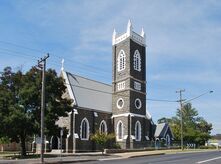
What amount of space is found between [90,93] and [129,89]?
20.5 feet

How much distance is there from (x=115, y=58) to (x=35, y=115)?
28.8 m

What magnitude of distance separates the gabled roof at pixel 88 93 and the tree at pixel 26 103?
49.2 feet

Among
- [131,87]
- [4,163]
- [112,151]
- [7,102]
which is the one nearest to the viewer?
[4,163]

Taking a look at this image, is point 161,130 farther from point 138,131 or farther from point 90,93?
point 90,93

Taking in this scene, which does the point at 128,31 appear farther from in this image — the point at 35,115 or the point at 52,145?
the point at 35,115

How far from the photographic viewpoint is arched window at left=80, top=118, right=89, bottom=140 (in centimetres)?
6088

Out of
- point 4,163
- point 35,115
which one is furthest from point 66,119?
point 4,163

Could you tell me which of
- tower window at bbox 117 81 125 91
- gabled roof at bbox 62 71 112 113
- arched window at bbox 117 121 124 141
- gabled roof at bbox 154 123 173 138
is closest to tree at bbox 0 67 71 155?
gabled roof at bbox 62 71 112 113

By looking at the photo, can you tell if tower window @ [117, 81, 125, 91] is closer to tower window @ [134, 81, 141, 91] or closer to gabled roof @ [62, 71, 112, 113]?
tower window @ [134, 81, 141, 91]

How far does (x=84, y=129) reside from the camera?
2429 inches

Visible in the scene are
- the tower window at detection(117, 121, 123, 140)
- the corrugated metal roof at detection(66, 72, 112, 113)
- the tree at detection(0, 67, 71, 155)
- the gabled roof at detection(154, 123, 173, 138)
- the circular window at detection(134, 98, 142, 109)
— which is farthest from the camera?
the gabled roof at detection(154, 123, 173, 138)

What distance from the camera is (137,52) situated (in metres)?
69.5

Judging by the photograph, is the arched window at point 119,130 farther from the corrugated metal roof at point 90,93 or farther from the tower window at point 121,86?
the tower window at point 121,86

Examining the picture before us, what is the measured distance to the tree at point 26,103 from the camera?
136 feet
